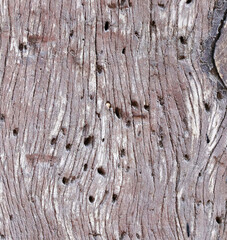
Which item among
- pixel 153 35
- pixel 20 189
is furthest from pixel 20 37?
pixel 20 189

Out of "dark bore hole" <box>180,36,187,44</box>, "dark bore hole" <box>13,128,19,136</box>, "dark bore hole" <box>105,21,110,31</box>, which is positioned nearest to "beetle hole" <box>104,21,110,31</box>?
"dark bore hole" <box>105,21,110,31</box>

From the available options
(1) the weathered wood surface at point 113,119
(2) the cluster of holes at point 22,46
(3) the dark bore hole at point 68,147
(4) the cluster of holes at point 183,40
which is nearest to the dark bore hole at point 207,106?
(1) the weathered wood surface at point 113,119

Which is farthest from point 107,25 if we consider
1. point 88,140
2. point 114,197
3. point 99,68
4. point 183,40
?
point 114,197

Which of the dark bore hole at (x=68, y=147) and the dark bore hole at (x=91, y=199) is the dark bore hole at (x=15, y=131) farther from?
the dark bore hole at (x=91, y=199)

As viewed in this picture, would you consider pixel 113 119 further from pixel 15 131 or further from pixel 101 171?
pixel 15 131

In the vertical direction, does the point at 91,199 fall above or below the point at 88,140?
below

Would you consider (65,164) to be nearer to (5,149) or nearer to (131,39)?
(5,149)

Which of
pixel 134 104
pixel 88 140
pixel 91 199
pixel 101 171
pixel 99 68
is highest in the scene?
pixel 99 68

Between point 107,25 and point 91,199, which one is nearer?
point 107,25
